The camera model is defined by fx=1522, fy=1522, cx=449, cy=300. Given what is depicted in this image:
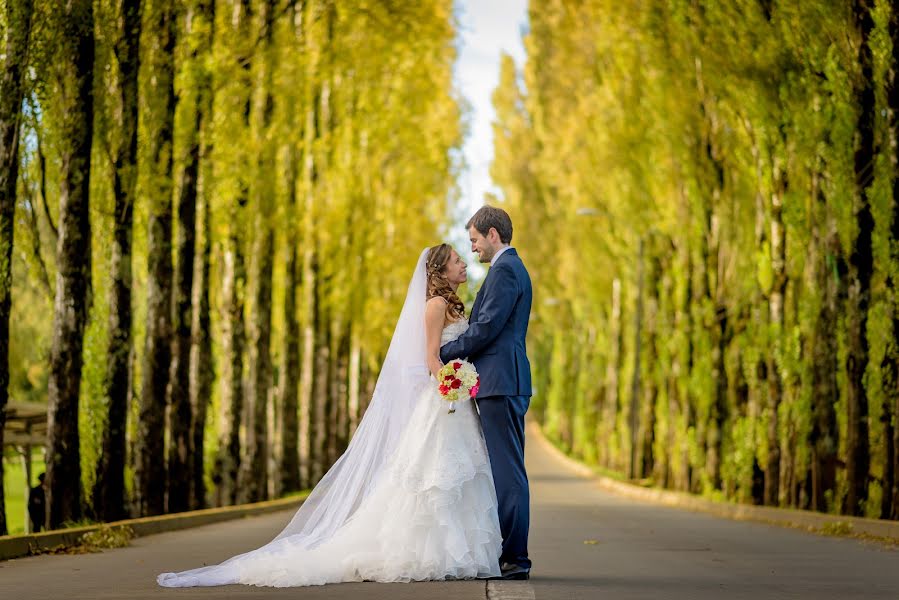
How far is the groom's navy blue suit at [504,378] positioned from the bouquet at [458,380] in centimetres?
6

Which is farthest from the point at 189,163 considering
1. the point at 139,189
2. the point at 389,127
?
the point at 389,127

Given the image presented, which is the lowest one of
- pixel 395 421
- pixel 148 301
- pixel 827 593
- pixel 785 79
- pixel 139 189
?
pixel 827 593

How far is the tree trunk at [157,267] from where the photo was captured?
20.6 meters

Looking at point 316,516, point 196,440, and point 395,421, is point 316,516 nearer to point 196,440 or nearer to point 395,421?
point 395,421

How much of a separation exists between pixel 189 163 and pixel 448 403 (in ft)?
42.1

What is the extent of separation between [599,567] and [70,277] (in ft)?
25.8

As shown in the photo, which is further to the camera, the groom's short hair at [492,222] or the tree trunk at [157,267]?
the tree trunk at [157,267]

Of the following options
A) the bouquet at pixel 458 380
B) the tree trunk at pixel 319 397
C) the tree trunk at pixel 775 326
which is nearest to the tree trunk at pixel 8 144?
the bouquet at pixel 458 380

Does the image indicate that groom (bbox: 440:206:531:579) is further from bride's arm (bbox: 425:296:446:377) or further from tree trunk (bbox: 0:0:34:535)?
tree trunk (bbox: 0:0:34:535)

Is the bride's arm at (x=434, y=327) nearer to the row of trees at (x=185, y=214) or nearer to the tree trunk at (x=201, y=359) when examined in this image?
the row of trees at (x=185, y=214)

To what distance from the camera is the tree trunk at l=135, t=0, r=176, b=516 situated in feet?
67.5

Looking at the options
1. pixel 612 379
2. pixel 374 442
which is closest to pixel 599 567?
pixel 374 442

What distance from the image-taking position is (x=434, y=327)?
10.0 m

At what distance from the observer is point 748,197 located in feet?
102
